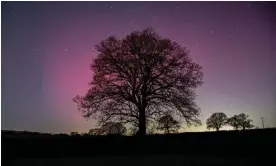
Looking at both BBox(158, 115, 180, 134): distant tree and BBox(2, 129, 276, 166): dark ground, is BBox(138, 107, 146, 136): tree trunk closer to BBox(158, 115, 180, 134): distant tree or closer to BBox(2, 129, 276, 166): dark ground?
BBox(158, 115, 180, 134): distant tree

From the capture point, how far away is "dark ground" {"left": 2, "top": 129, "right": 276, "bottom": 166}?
12281mm

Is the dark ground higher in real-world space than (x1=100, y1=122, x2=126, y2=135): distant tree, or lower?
lower

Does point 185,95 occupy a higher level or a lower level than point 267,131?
higher

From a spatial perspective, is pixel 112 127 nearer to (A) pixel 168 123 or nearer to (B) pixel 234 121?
(A) pixel 168 123

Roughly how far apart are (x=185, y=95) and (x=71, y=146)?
7.87m

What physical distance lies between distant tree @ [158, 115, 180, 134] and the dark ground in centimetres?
458

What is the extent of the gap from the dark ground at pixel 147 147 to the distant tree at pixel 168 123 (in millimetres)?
4583

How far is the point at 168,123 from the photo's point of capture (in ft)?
62.9

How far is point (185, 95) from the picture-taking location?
19172mm

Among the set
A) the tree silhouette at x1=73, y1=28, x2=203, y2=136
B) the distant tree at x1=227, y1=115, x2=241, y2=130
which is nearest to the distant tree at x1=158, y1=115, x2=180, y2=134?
the tree silhouette at x1=73, y1=28, x2=203, y2=136

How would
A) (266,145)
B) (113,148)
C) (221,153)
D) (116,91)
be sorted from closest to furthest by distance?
(266,145) < (221,153) < (113,148) < (116,91)

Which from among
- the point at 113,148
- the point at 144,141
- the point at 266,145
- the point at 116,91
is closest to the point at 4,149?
the point at 113,148

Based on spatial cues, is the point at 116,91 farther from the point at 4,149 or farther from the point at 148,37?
the point at 4,149

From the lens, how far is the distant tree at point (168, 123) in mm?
18719
